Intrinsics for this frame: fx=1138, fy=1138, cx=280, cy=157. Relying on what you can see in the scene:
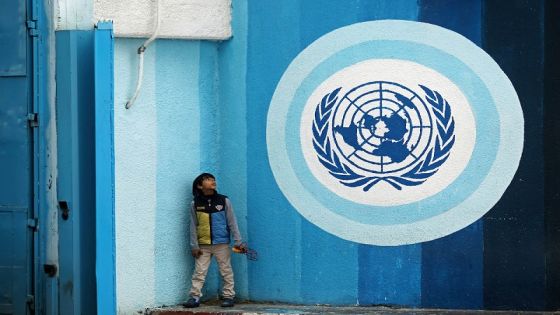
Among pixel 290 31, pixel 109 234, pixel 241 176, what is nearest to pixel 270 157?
pixel 241 176

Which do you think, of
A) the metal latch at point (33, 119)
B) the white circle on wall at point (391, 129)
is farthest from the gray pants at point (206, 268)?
the metal latch at point (33, 119)

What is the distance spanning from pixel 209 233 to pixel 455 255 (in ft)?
7.07

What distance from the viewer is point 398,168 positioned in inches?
391

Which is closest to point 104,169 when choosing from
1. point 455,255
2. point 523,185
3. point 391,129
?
point 391,129

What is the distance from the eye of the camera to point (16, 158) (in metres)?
9.40

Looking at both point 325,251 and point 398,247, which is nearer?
point 398,247

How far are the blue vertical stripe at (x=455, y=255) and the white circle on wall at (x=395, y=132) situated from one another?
88mm

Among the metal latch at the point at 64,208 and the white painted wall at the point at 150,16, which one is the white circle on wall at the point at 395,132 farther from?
the metal latch at the point at 64,208

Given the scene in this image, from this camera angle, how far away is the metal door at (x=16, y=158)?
30.7 feet

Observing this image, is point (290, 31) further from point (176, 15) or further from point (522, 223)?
point (522, 223)

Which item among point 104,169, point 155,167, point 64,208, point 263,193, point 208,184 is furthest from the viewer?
point 263,193

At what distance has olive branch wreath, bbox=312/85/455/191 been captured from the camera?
9859 mm

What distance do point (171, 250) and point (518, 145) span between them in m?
3.19

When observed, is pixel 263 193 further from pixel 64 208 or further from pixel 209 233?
pixel 64 208
